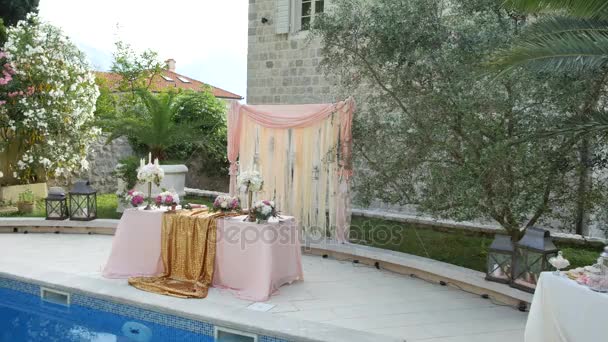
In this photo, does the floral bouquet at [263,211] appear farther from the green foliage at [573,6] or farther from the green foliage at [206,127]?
the green foliage at [206,127]

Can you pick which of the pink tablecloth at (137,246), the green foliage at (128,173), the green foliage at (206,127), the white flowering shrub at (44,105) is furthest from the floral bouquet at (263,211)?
the green foliage at (206,127)

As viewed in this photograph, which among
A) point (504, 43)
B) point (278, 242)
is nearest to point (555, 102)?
point (504, 43)

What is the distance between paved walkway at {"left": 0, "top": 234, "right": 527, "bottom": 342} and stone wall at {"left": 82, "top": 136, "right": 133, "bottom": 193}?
4.29 metres

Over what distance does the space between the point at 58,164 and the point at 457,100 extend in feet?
25.0

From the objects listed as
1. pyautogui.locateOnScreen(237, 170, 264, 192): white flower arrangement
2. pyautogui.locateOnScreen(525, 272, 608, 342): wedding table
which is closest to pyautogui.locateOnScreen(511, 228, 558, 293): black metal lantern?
pyautogui.locateOnScreen(525, 272, 608, 342): wedding table

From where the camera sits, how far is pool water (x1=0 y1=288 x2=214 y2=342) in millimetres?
4445

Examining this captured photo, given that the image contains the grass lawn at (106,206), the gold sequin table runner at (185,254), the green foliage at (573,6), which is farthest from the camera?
the grass lawn at (106,206)

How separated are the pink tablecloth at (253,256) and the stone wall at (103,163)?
257 inches

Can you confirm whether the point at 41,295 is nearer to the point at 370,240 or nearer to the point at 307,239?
the point at 307,239

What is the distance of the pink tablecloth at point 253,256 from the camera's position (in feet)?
16.0

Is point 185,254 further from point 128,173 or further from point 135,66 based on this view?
point 135,66

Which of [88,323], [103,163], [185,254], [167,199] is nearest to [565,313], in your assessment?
[185,254]

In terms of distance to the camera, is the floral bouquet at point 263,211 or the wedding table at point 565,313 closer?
the wedding table at point 565,313

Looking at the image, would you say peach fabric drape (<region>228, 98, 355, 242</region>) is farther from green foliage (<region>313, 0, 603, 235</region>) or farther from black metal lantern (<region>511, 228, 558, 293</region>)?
black metal lantern (<region>511, 228, 558, 293</region>)
